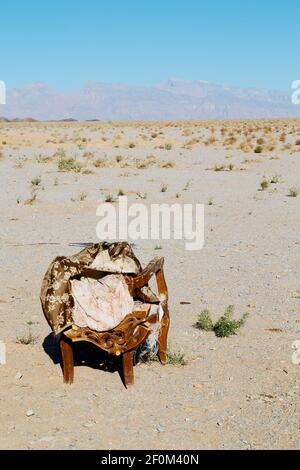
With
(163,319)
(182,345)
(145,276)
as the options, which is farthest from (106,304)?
(182,345)

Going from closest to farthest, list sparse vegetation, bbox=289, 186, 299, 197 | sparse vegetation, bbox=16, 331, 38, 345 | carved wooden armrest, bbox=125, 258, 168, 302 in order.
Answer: carved wooden armrest, bbox=125, 258, 168, 302 → sparse vegetation, bbox=16, 331, 38, 345 → sparse vegetation, bbox=289, 186, 299, 197

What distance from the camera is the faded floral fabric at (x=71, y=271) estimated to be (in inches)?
217

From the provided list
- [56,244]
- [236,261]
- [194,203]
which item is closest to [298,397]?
[236,261]

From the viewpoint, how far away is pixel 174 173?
75.3 feet

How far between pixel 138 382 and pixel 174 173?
17.6 m

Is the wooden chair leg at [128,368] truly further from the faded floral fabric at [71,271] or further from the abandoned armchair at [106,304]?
the faded floral fabric at [71,271]

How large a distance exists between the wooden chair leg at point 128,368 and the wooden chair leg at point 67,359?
0.46 metres

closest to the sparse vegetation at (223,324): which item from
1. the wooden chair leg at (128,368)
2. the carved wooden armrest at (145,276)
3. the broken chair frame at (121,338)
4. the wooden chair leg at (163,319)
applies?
the wooden chair leg at (163,319)

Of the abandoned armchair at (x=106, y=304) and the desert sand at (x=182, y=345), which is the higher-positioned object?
the abandoned armchair at (x=106, y=304)

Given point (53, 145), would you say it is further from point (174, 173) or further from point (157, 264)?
point (157, 264)

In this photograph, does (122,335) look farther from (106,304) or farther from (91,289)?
(91,289)

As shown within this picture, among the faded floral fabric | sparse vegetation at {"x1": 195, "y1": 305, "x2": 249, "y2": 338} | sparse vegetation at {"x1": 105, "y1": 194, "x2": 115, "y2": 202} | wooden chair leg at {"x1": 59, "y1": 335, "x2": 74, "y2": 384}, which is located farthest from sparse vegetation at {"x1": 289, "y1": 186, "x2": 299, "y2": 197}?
wooden chair leg at {"x1": 59, "y1": 335, "x2": 74, "y2": 384}

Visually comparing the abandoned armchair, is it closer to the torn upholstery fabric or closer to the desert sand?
the torn upholstery fabric

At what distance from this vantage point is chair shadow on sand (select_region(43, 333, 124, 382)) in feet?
19.9
